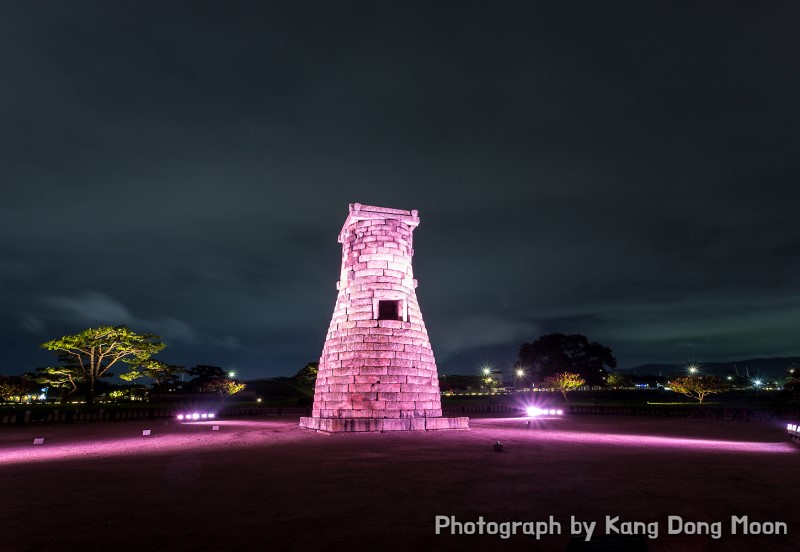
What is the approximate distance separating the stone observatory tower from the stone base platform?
3 cm

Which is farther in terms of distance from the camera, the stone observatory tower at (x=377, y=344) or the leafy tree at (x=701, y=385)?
the leafy tree at (x=701, y=385)

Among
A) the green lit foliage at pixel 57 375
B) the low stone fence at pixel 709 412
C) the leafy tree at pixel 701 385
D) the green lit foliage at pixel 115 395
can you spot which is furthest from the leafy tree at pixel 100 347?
the leafy tree at pixel 701 385

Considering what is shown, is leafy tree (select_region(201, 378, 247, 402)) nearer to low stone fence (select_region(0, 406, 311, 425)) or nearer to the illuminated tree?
the illuminated tree

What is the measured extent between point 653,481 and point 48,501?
920cm

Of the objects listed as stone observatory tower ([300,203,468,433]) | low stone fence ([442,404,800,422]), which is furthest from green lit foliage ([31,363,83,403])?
low stone fence ([442,404,800,422])

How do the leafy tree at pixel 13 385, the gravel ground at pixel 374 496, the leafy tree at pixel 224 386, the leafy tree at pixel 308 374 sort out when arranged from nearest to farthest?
the gravel ground at pixel 374 496, the leafy tree at pixel 13 385, the leafy tree at pixel 224 386, the leafy tree at pixel 308 374

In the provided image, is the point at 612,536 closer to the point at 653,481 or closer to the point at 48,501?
the point at 653,481

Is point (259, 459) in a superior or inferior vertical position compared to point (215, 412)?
superior

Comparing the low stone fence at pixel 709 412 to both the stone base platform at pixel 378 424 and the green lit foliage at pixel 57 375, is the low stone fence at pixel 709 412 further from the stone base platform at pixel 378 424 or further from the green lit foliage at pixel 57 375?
the green lit foliage at pixel 57 375

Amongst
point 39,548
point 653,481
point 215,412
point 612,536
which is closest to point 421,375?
point 653,481

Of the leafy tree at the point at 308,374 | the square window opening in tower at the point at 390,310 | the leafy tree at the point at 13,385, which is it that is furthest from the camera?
the leafy tree at the point at 308,374

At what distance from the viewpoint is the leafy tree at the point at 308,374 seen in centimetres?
6178

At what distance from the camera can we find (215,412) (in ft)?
99.5

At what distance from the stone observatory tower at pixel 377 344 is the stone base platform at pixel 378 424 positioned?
3 centimetres
